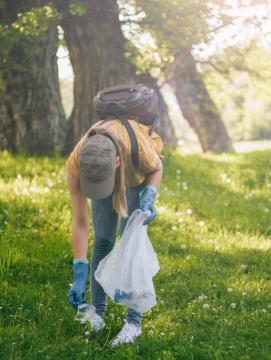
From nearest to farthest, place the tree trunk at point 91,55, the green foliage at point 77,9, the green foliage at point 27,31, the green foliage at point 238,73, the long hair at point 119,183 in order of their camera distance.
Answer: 1. the long hair at point 119,183
2. the green foliage at point 27,31
3. the green foliage at point 77,9
4. the tree trunk at point 91,55
5. the green foliage at point 238,73

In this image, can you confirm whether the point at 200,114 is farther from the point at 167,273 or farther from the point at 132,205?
the point at 132,205

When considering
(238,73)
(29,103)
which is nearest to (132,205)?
(29,103)

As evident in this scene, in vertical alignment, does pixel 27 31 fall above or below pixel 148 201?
above

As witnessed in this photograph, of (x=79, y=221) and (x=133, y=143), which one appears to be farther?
(x=79, y=221)

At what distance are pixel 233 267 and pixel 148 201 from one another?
8.08ft

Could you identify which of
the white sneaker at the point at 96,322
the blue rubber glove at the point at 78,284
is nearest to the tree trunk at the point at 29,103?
the white sneaker at the point at 96,322

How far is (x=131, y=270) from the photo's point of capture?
3752 mm

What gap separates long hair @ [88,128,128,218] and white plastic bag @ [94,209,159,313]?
0.09 meters

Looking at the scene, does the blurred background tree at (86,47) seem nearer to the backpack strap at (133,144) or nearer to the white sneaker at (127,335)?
the backpack strap at (133,144)

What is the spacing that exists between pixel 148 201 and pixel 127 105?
26.8 inches

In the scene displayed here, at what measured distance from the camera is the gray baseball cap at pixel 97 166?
3.46 metres

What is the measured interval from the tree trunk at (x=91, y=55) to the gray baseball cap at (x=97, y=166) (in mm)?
6363

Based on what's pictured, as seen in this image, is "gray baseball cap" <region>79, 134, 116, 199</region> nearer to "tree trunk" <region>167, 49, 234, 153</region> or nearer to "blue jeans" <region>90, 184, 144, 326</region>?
"blue jeans" <region>90, 184, 144, 326</region>

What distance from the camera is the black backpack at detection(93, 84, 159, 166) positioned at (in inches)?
152
